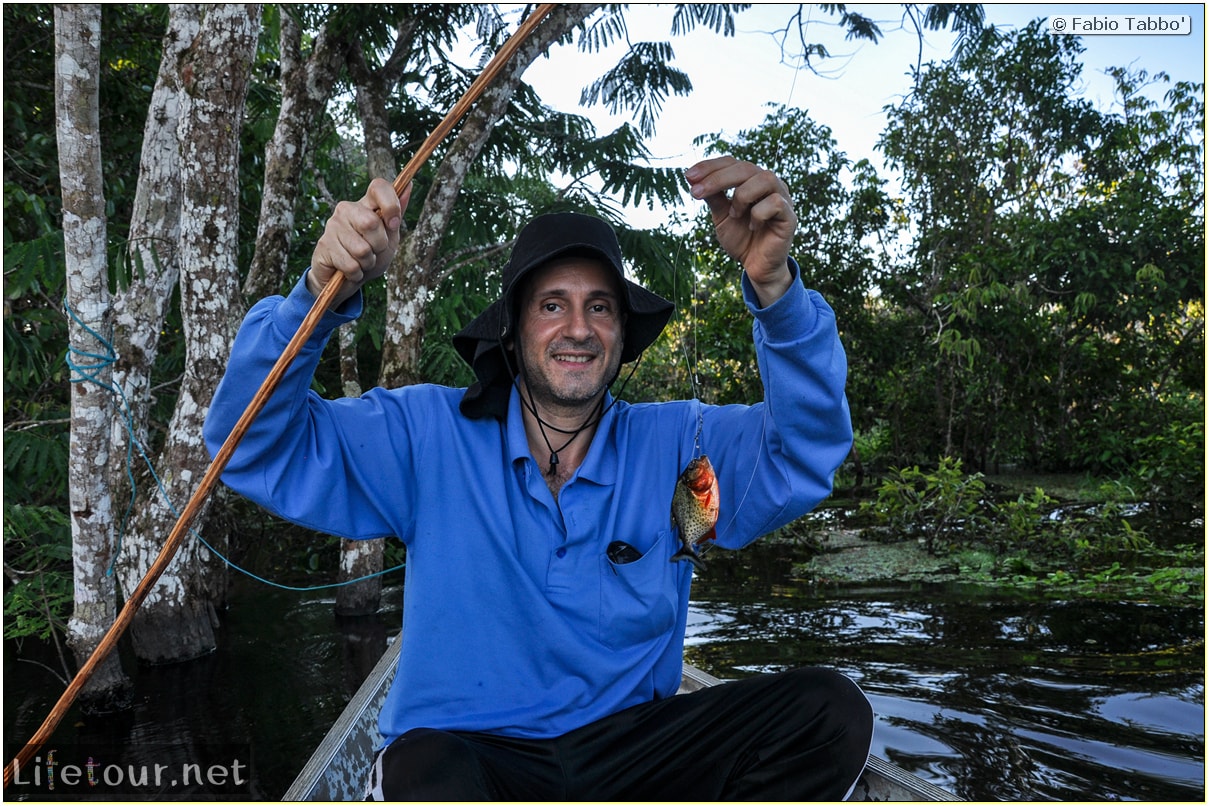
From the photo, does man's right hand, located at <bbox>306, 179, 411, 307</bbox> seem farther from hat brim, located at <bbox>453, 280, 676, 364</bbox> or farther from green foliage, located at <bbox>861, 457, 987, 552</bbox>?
green foliage, located at <bbox>861, 457, 987, 552</bbox>

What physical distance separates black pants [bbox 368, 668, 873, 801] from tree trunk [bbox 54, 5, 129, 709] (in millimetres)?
2949

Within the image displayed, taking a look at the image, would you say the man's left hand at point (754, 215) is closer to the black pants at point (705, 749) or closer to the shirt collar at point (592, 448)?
the shirt collar at point (592, 448)

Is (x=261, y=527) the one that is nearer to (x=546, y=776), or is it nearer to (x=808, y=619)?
(x=808, y=619)

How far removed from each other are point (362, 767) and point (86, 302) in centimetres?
253

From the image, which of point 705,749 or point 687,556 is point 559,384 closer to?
point 687,556

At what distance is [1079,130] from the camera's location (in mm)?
11156

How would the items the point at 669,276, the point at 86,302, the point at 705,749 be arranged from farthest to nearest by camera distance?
1. the point at 669,276
2. the point at 86,302
3. the point at 705,749

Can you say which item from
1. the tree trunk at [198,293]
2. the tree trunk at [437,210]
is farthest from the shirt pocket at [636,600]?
the tree trunk at [437,210]

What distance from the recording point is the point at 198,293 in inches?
201

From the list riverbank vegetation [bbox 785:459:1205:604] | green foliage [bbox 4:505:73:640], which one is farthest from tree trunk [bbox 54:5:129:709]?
riverbank vegetation [bbox 785:459:1205:604]

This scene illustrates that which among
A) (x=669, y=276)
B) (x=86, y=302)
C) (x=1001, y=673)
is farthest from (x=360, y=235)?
(x=669, y=276)

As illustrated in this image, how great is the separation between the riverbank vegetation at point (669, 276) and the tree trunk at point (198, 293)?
0.9 inches

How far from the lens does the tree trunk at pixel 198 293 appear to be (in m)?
4.78

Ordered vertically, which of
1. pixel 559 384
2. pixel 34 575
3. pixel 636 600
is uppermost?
pixel 559 384
